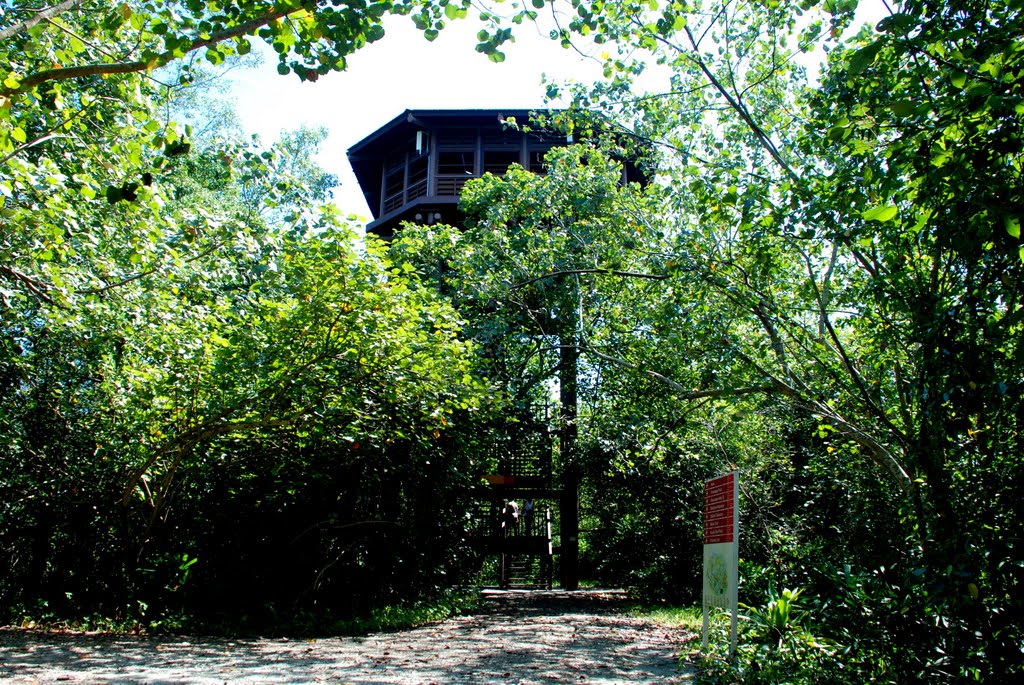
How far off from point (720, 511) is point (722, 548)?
0.36 meters

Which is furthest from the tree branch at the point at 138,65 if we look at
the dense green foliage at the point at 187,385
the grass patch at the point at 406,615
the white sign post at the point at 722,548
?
the grass patch at the point at 406,615

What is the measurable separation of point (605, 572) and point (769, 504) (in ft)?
15.3

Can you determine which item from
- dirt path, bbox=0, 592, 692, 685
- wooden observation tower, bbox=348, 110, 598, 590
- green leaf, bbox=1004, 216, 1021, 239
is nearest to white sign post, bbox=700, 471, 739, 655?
dirt path, bbox=0, 592, 692, 685

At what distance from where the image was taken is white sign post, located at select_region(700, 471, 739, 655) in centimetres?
617

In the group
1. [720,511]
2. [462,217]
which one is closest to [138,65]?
[720,511]

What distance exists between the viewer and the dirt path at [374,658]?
601 centimetres

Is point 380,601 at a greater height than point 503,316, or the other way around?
point 503,316

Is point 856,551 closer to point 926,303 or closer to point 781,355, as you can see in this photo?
point 781,355

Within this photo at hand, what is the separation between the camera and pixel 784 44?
8133mm

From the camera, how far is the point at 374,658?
7.14m

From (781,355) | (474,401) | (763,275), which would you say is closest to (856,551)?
(781,355)

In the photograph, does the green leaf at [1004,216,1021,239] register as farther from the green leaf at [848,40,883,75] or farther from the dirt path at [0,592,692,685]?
the dirt path at [0,592,692,685]

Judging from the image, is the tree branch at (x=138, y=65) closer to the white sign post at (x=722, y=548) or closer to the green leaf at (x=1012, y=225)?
the green leaf at (x=1012, y=225)

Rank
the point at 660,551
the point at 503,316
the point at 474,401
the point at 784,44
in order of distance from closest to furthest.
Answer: the point at 784,44 → the point at 474,401 → the point at 660,551 → the point at 503,316
